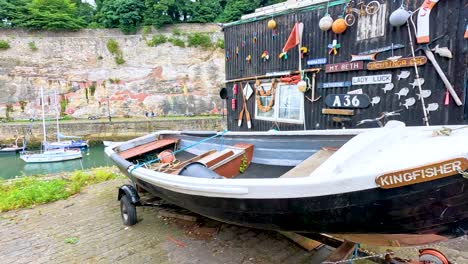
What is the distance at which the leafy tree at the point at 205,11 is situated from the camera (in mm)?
34375

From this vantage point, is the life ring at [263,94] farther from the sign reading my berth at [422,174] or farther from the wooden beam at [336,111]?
the sign reading my berth at [422,174]

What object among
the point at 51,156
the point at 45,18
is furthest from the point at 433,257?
the point at 45,18

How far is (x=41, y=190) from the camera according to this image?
218 inches

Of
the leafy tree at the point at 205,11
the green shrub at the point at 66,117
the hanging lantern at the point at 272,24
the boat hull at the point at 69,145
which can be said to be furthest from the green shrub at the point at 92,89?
the hanging lantern at the point at 272,24

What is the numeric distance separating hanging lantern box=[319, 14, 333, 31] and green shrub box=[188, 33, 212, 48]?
25.7 m

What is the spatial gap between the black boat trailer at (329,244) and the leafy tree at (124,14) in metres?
30.4

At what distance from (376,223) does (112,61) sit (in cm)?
3042

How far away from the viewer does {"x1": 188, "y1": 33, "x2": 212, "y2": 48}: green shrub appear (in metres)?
29.2

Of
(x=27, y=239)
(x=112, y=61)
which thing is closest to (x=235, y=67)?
(x=27, y=239)

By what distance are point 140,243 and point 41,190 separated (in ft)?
11.4

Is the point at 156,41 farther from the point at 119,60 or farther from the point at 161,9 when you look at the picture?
the point at 161,9

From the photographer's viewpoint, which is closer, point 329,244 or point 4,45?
point 329,244

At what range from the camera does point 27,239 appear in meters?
3.79

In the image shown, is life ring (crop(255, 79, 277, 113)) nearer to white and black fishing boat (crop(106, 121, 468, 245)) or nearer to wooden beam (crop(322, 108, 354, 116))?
wooden beam (crop(322, 108, 354, 116))
